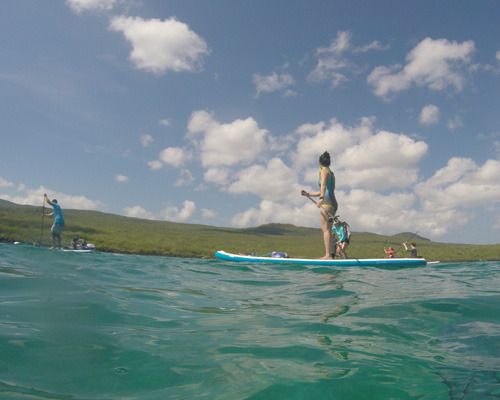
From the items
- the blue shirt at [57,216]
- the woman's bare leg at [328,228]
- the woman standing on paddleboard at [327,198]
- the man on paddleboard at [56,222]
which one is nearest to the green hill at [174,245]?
the man on paddleboard at [56,222]

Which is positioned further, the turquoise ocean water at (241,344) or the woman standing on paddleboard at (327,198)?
the woman standing on paddleboard at (327,198)

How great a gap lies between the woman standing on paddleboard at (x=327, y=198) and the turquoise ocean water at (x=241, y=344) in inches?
252

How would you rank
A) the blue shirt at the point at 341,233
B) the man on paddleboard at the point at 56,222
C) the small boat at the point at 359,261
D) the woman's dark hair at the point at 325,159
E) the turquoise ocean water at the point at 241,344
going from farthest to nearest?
the man on paddleboard at the point at 56,222, the blue shirt at the point at 341,233, the woman's dark hair at the point at 325,159, the small boat at the point at 359,261, the turquoise ocean water at the point at 241,344

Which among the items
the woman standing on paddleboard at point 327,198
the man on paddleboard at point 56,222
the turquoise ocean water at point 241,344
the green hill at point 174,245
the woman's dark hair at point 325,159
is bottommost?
the green hill at point 174,245

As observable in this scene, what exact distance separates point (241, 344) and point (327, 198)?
1020 cm

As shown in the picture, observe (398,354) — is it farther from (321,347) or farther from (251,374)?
(251,374)

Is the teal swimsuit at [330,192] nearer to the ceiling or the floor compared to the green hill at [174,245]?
nearer to the ceiling

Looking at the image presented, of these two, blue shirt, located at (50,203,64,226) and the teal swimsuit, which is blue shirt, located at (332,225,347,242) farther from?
blue shirt, located at (50,203,64,226)

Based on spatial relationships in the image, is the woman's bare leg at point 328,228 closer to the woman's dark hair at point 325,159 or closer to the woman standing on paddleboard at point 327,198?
the woman standing on paddleboard at point 327,198

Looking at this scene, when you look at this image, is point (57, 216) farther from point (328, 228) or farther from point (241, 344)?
point (241, 344)

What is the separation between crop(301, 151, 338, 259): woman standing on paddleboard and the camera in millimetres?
13078

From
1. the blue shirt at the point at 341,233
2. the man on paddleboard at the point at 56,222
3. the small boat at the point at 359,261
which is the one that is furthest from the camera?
the man on paddleboard at the point at 56,222

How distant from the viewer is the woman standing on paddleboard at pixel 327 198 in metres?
13.1

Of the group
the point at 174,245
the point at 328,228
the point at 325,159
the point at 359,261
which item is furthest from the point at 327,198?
the point at 174,245
